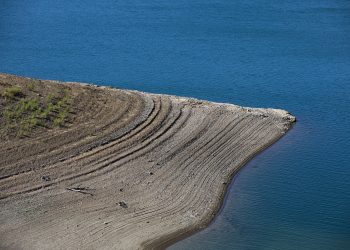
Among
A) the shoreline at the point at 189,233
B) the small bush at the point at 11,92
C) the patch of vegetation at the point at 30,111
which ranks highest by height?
the small bush at the point at 11,92

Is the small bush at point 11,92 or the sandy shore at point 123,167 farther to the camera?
the small bush at point 11,92

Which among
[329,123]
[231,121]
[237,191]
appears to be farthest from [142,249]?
[329,123]

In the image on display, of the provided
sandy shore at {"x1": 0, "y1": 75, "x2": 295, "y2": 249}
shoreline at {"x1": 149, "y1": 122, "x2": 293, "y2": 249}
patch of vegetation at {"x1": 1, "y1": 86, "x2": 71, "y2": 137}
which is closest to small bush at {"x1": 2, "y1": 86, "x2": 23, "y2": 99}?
patch of vegetation at {"x1": 1, "y1": 86, "x2": 71, "y2": 137}

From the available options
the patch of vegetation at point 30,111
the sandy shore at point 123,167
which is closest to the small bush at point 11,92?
the patch of vegetation at point 30,111

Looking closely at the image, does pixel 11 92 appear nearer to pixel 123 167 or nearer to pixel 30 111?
pixel 30 111

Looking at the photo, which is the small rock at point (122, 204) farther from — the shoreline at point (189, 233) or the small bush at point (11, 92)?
the small bush at point (11, 92)

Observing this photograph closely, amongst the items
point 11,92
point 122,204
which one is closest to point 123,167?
point 122,204
